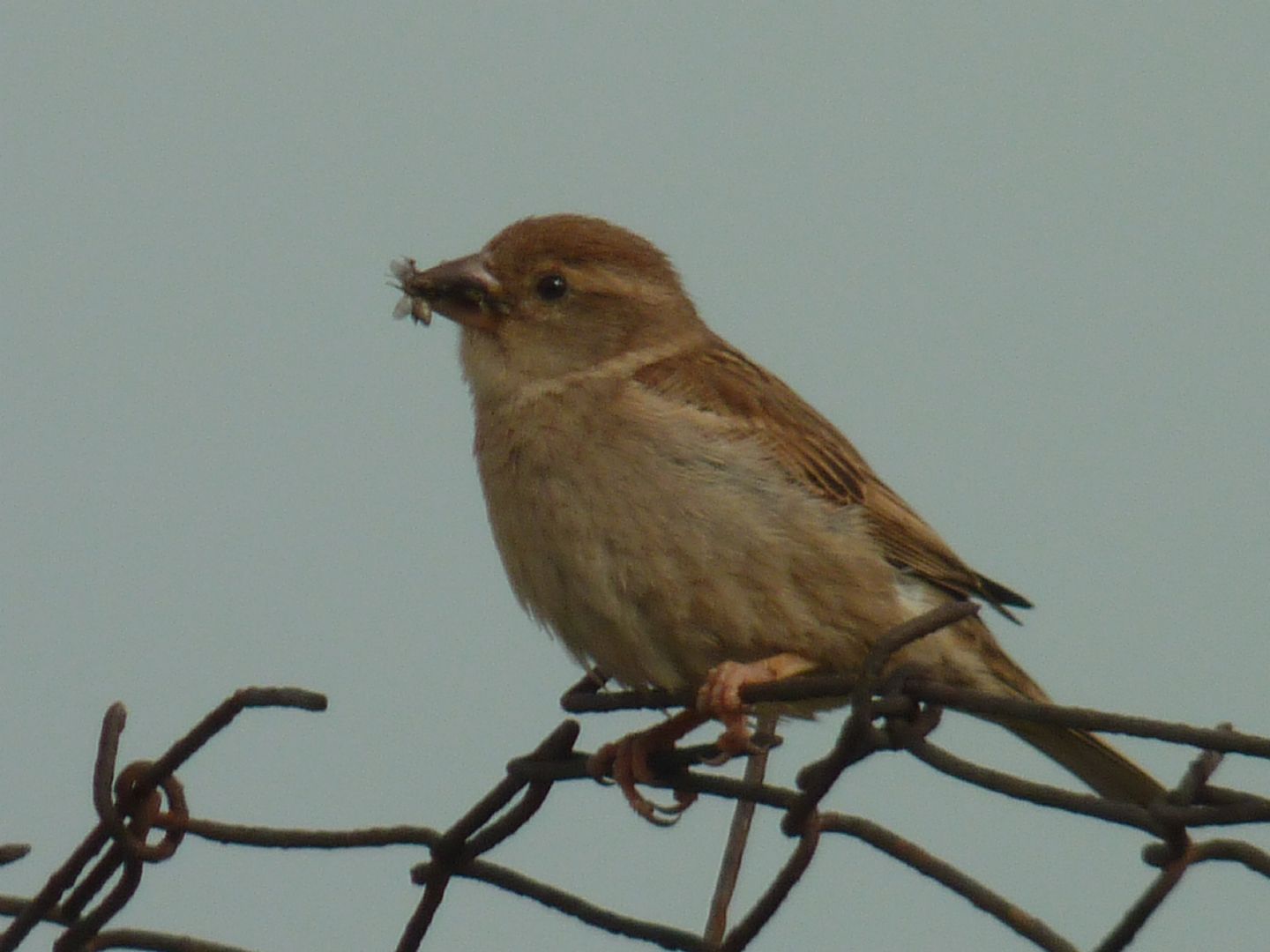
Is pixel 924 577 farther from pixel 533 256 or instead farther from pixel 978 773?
pixel 978 773

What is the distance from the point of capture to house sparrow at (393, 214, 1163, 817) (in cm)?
384

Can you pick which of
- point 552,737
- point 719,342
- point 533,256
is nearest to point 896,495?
point 719,342

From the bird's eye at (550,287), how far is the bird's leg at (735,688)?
4.00 ft

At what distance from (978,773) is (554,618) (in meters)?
2.03

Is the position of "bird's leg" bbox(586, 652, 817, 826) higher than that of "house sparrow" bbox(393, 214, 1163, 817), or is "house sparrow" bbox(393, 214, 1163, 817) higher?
"house sparrow" bbox(393, 214, 1163, 817)

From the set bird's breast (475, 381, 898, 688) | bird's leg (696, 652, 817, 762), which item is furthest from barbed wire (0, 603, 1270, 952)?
bird's breast (475, 381, 898, 688)

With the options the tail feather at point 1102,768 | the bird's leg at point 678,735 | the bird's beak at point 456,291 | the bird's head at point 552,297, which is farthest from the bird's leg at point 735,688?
the bird's beak at point 456,291

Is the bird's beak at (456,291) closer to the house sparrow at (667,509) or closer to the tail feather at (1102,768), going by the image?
the house sparrow at (667,509)

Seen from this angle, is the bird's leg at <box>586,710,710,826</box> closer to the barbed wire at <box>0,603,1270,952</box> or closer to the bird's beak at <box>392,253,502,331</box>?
the barbed wire at <box>0,603,1270,952</box>

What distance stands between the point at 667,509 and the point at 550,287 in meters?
1.01

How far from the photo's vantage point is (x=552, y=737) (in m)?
2.57

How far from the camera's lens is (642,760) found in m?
3.40

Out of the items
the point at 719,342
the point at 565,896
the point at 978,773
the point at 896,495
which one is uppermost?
the point at 719,342

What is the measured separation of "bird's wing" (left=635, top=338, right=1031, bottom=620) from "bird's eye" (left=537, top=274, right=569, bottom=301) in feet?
1.04
